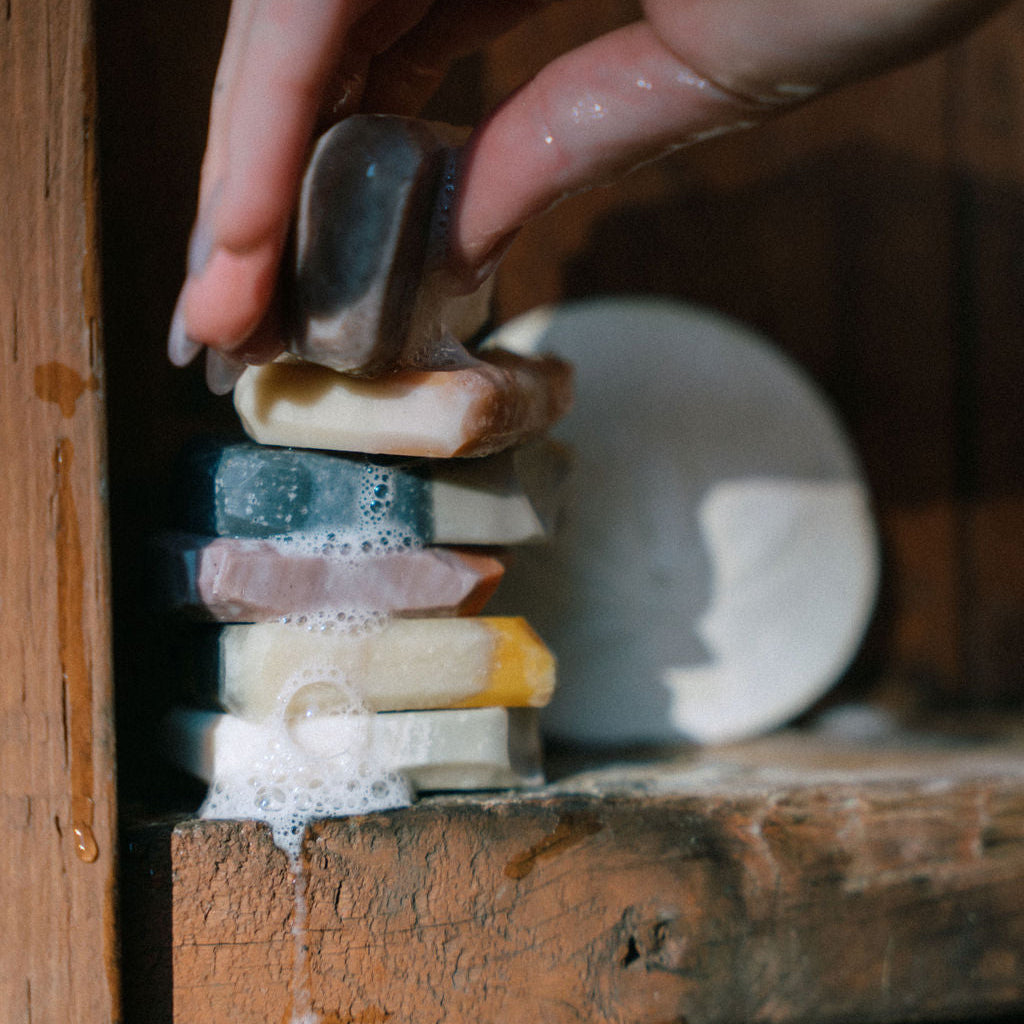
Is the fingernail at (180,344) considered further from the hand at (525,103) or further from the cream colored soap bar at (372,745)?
the cream colored soap bar at (372,745)

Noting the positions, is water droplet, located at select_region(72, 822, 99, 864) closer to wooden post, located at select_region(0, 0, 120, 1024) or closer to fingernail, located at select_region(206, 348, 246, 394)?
wooden post, located at select_region(0, 0, 120, 1024)

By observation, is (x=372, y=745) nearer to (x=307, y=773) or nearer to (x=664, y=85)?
(x=307, y=773)

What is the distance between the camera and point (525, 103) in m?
0.37

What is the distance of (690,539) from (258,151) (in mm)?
380

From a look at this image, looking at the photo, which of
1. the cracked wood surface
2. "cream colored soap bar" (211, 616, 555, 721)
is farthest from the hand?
the cracked wood surface

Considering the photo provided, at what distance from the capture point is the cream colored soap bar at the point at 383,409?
0.39m

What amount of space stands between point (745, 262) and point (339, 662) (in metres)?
0.50

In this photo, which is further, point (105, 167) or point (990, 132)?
point (990, 132)

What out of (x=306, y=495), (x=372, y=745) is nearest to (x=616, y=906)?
(x=372, y=745)

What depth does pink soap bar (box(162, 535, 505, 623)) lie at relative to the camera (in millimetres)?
408

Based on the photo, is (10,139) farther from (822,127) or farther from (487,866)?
(822,127)

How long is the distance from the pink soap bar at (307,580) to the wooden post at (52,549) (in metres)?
0.04

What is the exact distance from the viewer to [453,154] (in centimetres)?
39

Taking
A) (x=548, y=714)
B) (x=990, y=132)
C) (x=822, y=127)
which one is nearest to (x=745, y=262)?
(x=822, y=127)
